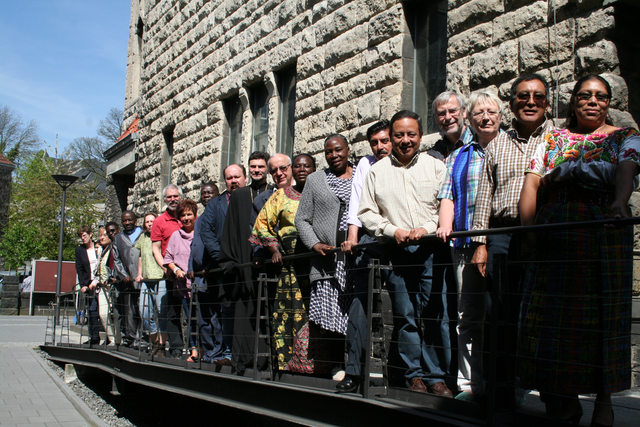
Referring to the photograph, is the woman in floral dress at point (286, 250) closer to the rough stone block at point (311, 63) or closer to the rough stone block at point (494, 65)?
the rough stone block at point (494, 65)

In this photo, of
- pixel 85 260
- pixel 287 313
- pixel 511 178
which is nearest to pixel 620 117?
pixel 511 178

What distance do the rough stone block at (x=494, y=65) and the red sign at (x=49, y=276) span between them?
21.4m

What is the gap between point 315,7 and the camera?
8.05m

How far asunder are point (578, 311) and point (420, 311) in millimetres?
995

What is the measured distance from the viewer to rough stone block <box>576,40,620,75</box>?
4469 millimetres

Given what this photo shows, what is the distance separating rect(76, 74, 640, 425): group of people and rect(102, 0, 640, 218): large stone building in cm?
134

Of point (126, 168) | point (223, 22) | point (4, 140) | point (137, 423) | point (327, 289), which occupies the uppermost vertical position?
point (4, 140)

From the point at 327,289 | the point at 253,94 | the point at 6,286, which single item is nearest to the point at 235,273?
the point at 327,289

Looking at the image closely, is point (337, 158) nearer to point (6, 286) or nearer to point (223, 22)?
point (223, 22)

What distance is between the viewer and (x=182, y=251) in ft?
21.9

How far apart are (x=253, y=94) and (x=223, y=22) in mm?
1489

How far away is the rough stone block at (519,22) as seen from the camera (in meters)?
4.99

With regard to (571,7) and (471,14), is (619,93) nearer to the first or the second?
(571,7)

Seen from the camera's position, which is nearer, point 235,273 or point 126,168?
point 235,273
